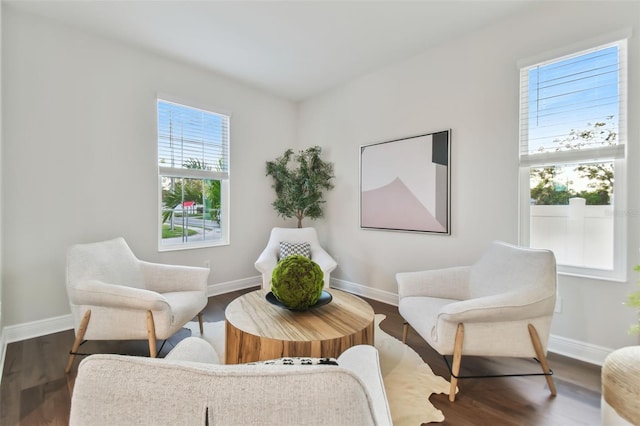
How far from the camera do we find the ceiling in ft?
7.76

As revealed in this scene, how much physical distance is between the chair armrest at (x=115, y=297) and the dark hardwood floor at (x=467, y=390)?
0.53 meters

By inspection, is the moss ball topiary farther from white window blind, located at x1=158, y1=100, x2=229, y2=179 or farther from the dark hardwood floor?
white window blind, located at x1=158, y1=100, x2=229, y2=179

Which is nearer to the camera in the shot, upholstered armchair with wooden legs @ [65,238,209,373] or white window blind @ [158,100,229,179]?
upholstered armchair with wooden legs @ [65,238,209,373]

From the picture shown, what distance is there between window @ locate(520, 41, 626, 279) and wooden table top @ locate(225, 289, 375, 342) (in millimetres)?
1688

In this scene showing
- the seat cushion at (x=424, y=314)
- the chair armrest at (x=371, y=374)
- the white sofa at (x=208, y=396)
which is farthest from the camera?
the seat cushion at (x=424, y=314)

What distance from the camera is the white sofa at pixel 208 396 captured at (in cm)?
51

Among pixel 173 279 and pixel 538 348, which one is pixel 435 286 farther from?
pixel 173 279

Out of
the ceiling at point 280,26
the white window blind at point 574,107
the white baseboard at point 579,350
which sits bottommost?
the white baseboard at point 579,350

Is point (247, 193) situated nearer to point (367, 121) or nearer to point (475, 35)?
point (367, 121)

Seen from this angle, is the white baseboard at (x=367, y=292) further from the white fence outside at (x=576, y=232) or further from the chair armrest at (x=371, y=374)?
the chair armrest at (x=371, y=374)

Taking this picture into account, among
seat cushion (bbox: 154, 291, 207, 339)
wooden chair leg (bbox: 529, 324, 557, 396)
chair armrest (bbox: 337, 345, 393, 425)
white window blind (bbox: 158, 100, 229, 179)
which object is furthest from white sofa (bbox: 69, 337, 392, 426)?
white window blind (bbox: 158, 100, 229, 179)

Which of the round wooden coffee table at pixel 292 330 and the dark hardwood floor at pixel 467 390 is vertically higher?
the round wooden coffee table at pixel 292 330

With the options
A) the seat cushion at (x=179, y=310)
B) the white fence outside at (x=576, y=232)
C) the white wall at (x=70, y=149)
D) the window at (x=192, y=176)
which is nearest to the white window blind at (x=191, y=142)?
the window at (x=192, y=176)

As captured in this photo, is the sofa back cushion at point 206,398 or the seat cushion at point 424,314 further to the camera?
the seat cushion at point 424,314
